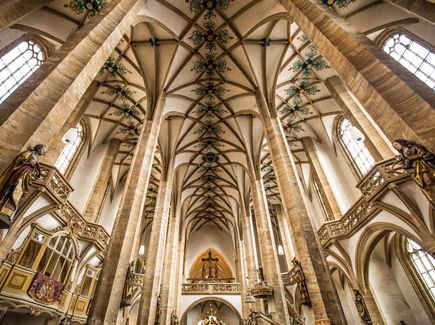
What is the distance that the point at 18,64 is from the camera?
8.58 m

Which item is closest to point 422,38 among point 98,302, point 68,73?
point 68,73

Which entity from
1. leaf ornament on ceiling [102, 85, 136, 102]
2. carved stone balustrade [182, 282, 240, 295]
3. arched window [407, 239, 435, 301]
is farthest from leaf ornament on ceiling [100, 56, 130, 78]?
carved stone balustrade [182, 282, 240, 295]

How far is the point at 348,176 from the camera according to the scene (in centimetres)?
1234

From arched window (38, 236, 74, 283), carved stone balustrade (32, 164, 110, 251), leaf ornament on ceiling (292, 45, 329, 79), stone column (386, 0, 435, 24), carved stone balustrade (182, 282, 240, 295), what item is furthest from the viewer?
carved stone balustrade (182, 282, 240, 295)

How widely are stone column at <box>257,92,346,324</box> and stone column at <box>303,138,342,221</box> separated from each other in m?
4.87

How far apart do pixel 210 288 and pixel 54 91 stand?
64.5ft

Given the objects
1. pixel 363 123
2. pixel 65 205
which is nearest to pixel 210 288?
pixel 65 205

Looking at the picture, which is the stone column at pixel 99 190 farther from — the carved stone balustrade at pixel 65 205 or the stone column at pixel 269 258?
the stone column at pixel 269 258

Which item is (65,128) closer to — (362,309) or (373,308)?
(362,309)

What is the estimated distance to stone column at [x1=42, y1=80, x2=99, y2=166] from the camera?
8.01 meters

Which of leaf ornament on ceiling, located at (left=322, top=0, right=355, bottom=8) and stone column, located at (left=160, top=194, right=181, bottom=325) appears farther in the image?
stone column, located at (left=160, top=194, right=181, bottom=325)

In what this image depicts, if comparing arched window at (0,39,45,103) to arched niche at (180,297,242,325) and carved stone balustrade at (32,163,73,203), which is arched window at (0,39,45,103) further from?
arched niche at (180,297,242,325)

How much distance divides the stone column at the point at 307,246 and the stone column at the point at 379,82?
3955 mm

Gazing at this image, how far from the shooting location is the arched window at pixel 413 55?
7.98 metres
